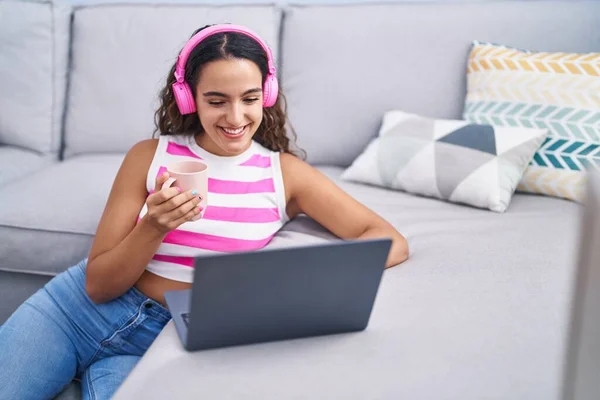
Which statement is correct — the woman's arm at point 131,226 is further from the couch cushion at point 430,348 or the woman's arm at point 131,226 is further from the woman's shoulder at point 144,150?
the couch cushion at point 430,348

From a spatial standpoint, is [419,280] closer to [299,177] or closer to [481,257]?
[481,257]

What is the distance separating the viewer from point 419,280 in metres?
1.27

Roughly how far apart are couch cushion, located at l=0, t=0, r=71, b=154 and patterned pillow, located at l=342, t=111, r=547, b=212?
1157 millimetres

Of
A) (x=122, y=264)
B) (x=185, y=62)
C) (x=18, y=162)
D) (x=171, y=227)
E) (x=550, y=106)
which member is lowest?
(x=18, y=162)

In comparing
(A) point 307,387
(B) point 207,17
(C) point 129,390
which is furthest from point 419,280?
(B) point 207,17

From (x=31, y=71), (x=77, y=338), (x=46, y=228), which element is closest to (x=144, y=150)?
(x=77, y=338)

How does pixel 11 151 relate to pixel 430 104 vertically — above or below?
below

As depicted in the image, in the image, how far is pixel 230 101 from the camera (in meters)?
1.28

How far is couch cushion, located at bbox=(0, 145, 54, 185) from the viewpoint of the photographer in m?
2.11

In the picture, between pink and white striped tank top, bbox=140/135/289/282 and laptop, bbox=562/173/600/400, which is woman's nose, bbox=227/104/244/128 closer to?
pink and white striped tank top, bbox=140/135/289/282

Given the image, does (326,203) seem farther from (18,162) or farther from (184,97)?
(18,162)

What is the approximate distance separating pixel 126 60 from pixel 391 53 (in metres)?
0.91

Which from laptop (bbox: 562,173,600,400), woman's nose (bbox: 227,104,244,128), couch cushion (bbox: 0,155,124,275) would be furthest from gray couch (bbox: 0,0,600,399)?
laptop (bbox: 562,173,600,400)

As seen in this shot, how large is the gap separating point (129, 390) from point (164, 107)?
0.76 m
